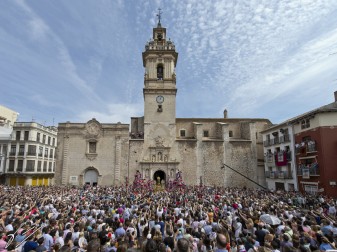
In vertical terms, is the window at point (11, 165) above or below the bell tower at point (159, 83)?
below

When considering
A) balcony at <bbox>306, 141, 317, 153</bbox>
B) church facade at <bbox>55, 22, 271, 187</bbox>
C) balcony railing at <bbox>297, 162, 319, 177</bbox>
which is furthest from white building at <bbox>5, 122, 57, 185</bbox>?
balcony at <bbox>306, 141, 317, 153</bbox>

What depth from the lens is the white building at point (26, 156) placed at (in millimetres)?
35438

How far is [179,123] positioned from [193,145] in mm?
5099

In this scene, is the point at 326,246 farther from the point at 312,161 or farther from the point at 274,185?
the point at 274,185

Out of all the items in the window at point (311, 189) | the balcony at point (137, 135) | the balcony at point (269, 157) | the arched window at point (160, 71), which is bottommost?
the window at point (311, 189)

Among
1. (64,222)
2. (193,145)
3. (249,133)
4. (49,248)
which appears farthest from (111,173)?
(49,248)

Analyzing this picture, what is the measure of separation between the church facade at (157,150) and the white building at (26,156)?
799 cm

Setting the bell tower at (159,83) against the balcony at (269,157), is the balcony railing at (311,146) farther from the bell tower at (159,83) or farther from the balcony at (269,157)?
the bell tower at (159,83)

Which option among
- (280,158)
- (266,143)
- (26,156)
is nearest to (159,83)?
(266,143)

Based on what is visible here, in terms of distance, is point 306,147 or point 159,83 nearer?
point 306,147

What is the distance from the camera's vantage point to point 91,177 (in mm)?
31719

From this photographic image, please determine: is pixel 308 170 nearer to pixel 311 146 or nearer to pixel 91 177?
pixel 311 146

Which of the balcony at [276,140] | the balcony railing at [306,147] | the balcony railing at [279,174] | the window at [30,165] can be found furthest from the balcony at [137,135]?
the balcony railing at [306,147]

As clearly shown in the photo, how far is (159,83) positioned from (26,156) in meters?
23.5
